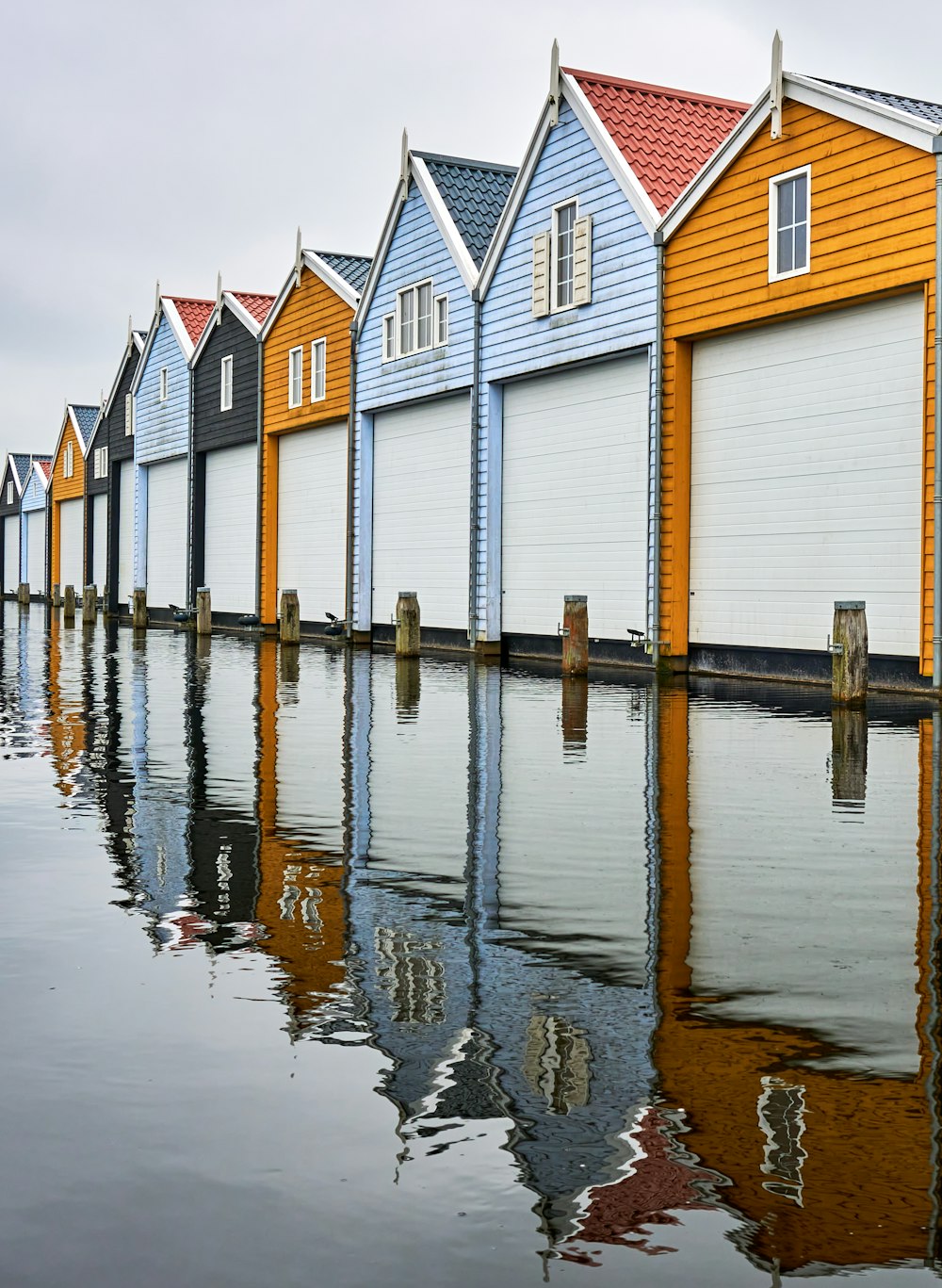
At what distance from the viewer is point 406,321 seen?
29266 millimetres

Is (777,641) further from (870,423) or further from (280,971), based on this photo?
(280,971)

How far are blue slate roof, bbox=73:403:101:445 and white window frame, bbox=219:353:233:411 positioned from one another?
1970 cm

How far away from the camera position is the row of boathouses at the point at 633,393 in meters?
17.8

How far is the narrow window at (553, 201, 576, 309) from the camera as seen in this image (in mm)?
23891

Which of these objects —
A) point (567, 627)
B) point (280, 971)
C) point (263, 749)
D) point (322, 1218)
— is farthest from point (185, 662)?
point (322, 1218)

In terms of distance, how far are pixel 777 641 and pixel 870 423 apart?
3207 millimetres

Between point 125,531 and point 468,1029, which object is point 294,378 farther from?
point 468,1029

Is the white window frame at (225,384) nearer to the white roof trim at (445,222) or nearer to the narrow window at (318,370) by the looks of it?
the narrow window at (318,370)

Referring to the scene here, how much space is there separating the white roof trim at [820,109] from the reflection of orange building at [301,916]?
1225 cm

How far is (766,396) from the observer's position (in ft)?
64.8

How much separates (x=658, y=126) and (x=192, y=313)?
2439 cm

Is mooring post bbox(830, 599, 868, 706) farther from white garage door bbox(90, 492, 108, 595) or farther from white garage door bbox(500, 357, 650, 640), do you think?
white garage door bbox(90, 492, 108, 595)

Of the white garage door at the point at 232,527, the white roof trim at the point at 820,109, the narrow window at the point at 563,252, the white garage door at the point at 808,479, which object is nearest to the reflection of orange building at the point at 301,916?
the white garage door at the point at 808,479

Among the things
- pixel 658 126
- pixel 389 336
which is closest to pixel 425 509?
pixel 389 336
